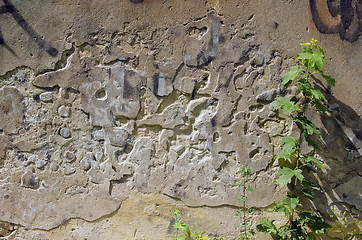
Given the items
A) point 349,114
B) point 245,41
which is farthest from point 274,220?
point 245,41

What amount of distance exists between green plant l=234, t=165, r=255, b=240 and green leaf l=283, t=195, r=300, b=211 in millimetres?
248

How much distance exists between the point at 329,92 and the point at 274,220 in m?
1.04

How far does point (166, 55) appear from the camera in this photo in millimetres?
2637

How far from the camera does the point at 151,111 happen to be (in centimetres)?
265

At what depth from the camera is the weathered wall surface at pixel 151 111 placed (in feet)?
8.55

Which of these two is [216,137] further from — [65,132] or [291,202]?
[65,132]

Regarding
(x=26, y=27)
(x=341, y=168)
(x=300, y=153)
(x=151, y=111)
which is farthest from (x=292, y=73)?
(x=26, y=27)

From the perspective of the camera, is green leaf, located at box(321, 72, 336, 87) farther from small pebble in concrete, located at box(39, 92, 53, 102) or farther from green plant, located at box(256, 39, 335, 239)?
small pebble in concrete, located at box(39, 92, 53, 102)

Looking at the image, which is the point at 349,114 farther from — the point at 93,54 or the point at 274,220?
the point at 93,54

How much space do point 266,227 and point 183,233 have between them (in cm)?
61

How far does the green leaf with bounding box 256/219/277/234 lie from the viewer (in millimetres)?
2480

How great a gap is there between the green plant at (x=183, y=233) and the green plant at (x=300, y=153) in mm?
419

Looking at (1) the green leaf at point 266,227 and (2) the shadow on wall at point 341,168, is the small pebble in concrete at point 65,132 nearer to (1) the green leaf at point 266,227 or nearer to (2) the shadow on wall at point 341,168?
(1) the green leaf at point 266,227

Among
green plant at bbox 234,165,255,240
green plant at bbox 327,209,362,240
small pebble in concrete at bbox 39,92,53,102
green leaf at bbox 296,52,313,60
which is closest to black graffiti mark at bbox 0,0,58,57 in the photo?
small pebble in concrete at bbox 39,92,53,102
